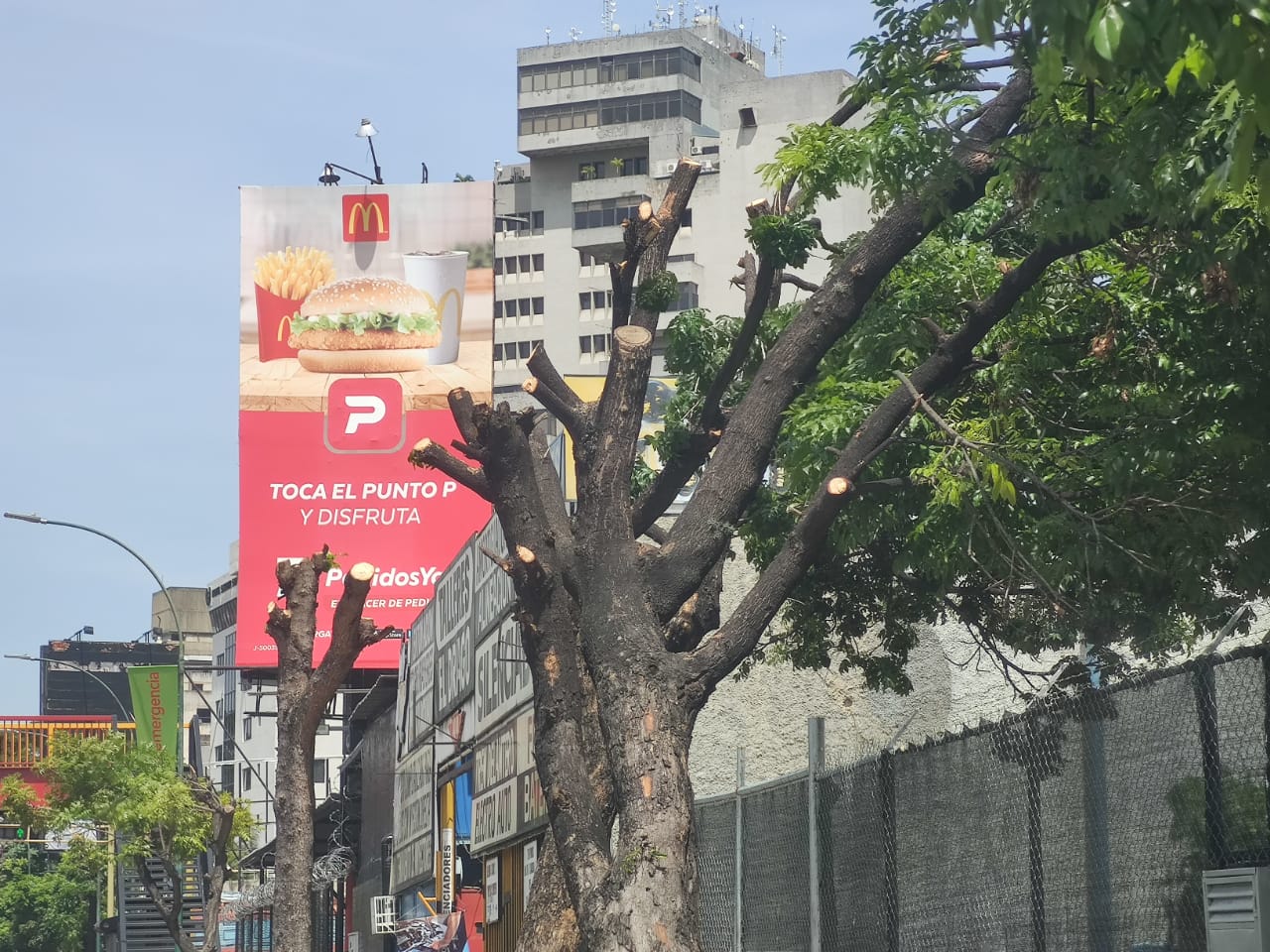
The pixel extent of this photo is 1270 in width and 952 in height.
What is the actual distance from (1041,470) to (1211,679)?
3.61m

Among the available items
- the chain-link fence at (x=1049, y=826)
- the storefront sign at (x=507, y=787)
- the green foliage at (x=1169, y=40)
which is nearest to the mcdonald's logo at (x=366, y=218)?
the storefront sign at (x=507, y=787)

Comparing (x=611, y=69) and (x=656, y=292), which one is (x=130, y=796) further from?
(x=611, y=69)

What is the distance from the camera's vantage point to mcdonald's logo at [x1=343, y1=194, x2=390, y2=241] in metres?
50.1

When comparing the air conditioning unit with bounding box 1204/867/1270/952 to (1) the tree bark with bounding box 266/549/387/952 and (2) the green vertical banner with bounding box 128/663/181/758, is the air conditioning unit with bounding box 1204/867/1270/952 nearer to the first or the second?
(1) the tree bark with bounding box 266/549/387/952

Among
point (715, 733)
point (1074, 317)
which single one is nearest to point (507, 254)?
point (715, 733)

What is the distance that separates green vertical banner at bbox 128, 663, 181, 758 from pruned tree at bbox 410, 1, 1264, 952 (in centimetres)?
2467

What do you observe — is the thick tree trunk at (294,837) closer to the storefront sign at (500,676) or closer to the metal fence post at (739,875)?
the storefront sign at (500,676)

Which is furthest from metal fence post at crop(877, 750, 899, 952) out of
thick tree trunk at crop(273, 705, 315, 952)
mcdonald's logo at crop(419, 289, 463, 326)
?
mcdonald's logo at crop(419, 289, 463, 326)

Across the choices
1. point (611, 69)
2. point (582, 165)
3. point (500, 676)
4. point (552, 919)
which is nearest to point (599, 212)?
point (582, 165)

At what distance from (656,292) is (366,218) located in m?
40.8

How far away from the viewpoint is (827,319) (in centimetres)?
994

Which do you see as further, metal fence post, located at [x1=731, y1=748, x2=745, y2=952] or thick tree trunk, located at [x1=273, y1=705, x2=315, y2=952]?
thick tree trunk, located at [x1=273, y1=705, x2=315, y2=952]

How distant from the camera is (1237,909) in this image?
681cm

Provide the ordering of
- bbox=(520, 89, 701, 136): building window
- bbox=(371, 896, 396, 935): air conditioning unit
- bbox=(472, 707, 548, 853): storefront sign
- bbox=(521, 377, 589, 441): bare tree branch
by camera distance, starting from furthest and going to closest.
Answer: bbox=(520, 89, 701, 136): building window < bbox=(371, 896, 396, 935): air conditioning unit < bbox=(472, 707, 548, 853): storefront sign < bbox=(521, 377, 589, 441): bare tree branch
